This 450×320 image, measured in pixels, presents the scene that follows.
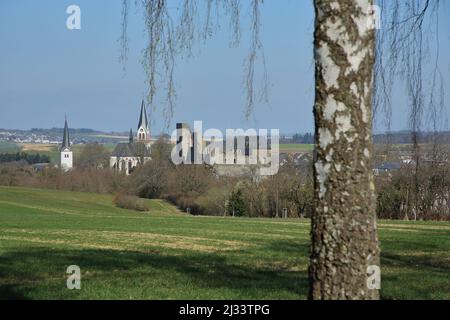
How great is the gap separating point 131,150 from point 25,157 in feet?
142

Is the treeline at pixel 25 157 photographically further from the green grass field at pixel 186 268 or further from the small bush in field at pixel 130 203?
the green grass field at pixel 186 268

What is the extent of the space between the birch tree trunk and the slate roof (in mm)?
66399

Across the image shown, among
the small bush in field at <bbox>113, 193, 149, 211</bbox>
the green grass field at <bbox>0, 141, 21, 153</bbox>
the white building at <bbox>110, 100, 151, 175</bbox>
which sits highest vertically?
the green grass field at <bbox>0, 141, 21, 153</bbox>

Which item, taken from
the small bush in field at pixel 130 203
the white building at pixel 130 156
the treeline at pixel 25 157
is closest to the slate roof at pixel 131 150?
the white building at pixel 130 156

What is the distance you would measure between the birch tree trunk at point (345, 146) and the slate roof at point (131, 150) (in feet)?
218

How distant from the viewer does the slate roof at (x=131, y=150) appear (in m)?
74.2

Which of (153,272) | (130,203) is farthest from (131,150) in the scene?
(153,272)

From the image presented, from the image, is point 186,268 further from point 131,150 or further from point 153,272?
point 131,150

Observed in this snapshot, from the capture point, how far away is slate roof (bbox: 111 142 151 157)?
7415cm

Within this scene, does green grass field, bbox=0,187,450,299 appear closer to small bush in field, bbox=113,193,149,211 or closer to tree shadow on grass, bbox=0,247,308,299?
tree shadow on grass, bbox=0,247,308,299

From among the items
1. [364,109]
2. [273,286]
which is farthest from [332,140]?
[273,286]

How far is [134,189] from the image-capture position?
284 feet

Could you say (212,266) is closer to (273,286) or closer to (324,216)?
(273,286)

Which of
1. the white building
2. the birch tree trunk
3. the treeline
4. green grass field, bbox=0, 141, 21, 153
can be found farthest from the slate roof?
the birch tree trunk
